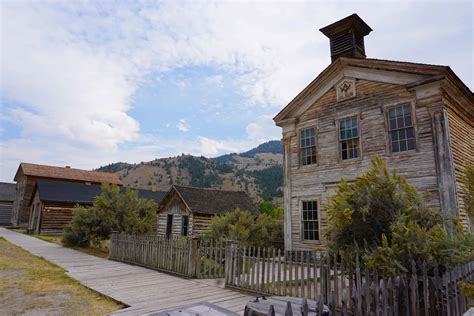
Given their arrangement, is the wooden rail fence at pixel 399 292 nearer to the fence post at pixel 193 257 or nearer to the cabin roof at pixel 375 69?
the fence post at pixel 193 257

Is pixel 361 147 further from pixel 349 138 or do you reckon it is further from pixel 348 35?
pixel 348 35

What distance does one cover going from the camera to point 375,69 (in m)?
12.9

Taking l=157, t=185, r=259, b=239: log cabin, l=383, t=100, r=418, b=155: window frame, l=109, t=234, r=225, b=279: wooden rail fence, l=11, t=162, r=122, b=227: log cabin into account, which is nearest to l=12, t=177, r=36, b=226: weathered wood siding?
l=11, t=162, r=122, b=227: log cabin

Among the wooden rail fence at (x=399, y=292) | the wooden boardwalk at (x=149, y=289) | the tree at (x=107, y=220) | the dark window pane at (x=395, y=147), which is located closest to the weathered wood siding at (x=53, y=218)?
the tree at (x=107, y=220)

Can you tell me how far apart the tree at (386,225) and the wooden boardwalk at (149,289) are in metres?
2.87

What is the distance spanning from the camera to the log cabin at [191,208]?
24125mm

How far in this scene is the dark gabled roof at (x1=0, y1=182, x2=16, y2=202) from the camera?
5000 cm

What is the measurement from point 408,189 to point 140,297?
22.4ft

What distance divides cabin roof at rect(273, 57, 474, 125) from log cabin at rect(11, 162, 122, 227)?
3476 centimetres

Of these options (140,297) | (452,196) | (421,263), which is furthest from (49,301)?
(452,196)

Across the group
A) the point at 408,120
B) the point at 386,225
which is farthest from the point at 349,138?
the point at 386,225

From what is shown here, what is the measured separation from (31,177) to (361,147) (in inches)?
1748

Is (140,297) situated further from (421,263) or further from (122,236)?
(122,236)

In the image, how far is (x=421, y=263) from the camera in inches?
217
